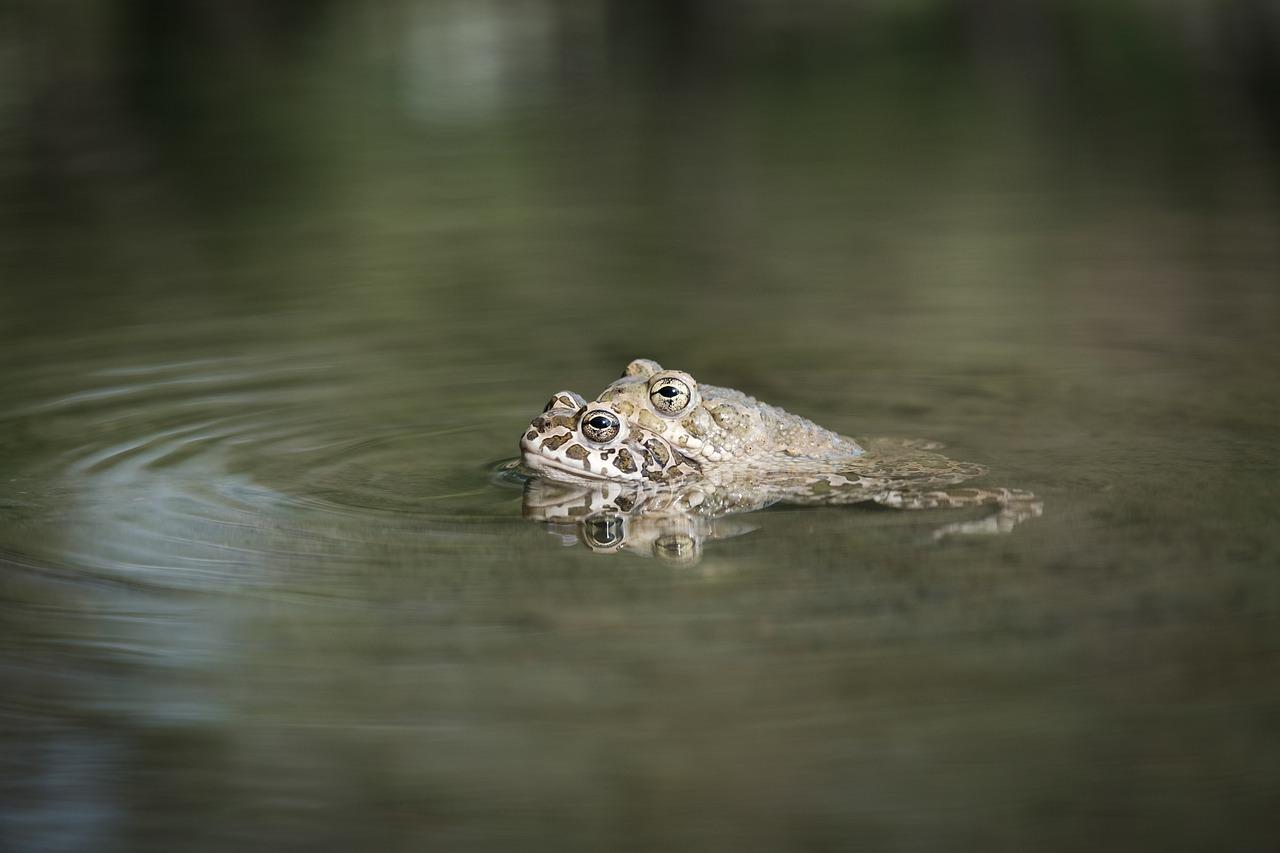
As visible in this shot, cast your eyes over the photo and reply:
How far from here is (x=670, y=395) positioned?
6.73 meters

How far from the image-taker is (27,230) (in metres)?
15.3

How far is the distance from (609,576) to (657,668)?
34.0 inches

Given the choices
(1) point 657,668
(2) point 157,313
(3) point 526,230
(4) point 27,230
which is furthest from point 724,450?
(4) point 27,230

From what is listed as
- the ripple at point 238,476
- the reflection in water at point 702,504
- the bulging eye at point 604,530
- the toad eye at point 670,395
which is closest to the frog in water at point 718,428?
the toad eye at point 670,395

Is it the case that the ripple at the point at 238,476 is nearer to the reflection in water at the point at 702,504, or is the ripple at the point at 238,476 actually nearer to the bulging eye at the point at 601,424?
the reflection in water at the point at 702,504

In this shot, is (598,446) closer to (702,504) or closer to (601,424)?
(601,424)

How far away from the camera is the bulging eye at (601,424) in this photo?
676 centimetres

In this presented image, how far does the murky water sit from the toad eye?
73cm

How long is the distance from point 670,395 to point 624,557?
3.38ft

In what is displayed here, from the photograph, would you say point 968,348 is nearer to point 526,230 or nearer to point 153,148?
point 526,230

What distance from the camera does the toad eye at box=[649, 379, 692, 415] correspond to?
6719 millimetres

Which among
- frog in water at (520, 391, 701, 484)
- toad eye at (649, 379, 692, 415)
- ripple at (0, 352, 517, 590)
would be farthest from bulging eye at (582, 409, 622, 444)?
ripple at (0, 352, 517, 590)

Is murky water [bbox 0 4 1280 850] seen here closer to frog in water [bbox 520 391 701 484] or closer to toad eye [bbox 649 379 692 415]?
frog in water [bbox 520 391 701 484]

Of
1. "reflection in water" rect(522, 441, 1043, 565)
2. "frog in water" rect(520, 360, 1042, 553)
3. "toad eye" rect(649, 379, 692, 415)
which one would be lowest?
"reflection in water" rect(522, 441, 1043, 565)
